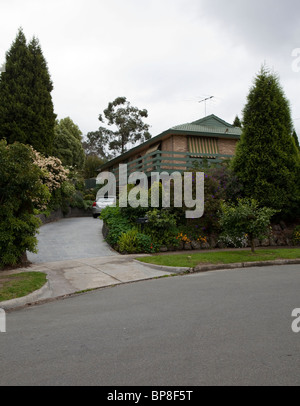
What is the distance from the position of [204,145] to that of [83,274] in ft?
51.8

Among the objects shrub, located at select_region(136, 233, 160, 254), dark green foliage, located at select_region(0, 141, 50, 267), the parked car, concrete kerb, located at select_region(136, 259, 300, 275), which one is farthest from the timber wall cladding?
dark green foliage, located at select_region(0, 141, 50, 267)

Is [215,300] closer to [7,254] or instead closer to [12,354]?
[12,354]

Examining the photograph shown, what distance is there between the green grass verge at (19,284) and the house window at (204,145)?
15944 mm

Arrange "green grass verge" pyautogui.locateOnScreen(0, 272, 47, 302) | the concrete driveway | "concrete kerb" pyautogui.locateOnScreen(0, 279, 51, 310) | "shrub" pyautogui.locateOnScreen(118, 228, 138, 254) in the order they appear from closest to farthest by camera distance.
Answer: "concrete kerb" pyautogui.locateOnScreen(0, 279, 51, 310) < "green grass verge" pyautogui.locateOnScreen(0, 272, 47, 302) < the concrete driveway < "shrub" pyautogui.locateOnScreen(118, 228, 138, 254)

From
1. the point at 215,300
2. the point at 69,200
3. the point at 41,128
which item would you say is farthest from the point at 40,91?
the point at 215,300

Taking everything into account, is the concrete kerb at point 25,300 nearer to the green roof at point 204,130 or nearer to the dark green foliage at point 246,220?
the dark green foliage at point 246,220

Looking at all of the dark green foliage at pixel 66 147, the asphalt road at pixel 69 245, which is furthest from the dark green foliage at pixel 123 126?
the asphalt road at pixel 69 245

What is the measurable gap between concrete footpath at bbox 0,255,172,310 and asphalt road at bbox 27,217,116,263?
2.77 feet

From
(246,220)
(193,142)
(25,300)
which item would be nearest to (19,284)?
(25,300)

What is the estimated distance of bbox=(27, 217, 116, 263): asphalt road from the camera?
11.7 m

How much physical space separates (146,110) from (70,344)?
1765 inches

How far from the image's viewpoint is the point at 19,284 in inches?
289

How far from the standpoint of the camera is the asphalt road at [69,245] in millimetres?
11727

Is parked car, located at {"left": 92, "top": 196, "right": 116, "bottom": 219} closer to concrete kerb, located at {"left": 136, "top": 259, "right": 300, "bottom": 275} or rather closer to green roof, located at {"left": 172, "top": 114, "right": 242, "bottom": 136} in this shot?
green roof, located at {"left": 172, "top": 114, "right": 242, "bottom": 136}
